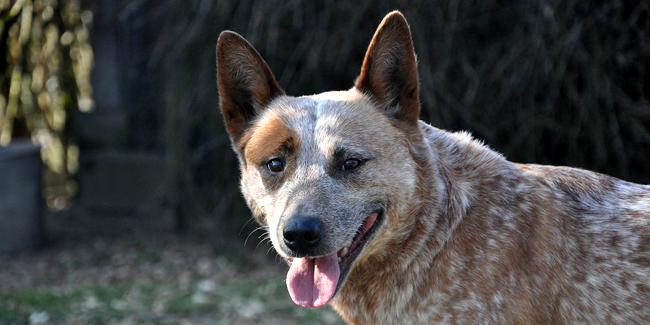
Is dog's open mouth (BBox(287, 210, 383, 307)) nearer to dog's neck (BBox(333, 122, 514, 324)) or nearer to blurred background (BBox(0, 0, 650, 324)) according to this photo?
dog's neck (BBox(333, 122, 514, 324))

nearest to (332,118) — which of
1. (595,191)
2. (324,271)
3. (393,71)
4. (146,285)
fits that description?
(393,71)

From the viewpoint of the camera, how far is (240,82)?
119 inches

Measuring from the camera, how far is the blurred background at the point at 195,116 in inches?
189

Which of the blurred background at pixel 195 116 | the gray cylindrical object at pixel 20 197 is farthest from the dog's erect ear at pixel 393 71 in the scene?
the gray cylindrical object at pixel 20 197

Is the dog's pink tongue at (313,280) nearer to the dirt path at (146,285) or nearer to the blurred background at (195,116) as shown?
the blurred background at (195,116)

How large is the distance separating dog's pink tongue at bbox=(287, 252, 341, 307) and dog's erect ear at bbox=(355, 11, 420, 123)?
26.4 inches

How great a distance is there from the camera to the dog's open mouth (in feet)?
8.29

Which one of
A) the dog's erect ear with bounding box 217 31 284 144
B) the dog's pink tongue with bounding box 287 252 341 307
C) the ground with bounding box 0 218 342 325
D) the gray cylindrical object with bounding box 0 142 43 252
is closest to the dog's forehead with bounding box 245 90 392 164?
the dog's erect ear with bounding box 217 31 284 144

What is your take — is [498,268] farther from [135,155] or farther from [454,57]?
[135,155]

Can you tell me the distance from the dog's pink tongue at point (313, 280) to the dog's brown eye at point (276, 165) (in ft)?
1.17

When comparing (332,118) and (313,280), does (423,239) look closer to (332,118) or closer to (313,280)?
(313,280)

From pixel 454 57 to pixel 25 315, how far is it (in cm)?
349

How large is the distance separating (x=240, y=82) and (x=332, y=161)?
2.05 feet

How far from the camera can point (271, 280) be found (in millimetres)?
5742
